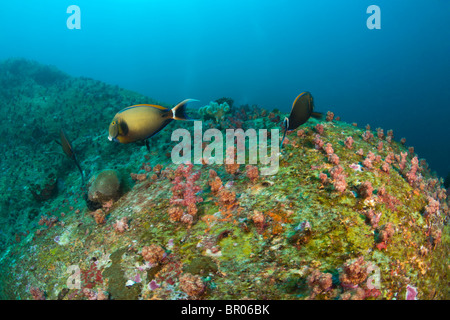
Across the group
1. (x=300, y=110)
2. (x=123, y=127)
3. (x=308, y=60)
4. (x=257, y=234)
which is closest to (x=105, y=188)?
(x=123, y=127)

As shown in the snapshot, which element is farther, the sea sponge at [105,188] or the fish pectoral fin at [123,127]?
the sea sponge at [105,188]

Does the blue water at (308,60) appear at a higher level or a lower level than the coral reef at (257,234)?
higher

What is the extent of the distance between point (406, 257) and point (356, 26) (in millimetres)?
190360

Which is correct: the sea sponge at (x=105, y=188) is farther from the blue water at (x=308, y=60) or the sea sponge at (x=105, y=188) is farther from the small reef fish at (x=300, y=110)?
the blue water at (x=308, y=60)

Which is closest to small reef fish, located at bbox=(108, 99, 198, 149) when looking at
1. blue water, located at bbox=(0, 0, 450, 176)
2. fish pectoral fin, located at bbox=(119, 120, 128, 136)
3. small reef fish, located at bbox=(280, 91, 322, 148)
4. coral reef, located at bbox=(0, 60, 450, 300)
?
fish pectoral fin, located at bbox=(119, 120, 128, 136)

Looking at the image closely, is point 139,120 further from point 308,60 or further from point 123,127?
point 308,60

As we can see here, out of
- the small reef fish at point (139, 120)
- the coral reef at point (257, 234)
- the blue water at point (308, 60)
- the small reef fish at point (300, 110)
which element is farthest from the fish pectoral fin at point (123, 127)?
the blue water at point (308, 60)

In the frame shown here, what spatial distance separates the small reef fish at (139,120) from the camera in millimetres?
3416

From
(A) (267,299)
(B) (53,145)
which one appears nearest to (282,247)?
(A) (267,299)

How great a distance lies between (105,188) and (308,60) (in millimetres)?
148389

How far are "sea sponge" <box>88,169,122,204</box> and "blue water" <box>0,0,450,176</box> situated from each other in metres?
34.3

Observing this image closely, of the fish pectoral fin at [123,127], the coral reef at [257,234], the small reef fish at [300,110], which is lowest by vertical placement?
the coral reef at [257,234]

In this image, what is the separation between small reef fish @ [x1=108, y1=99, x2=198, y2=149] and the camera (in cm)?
342

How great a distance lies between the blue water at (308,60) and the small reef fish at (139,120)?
3425cm
